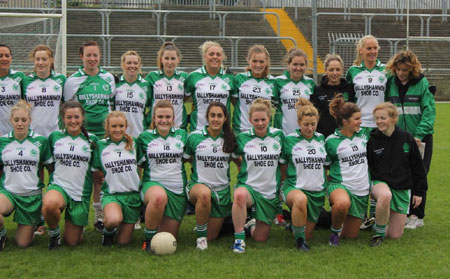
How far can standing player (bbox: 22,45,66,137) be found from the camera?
5.90m

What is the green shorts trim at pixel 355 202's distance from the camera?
5.29m

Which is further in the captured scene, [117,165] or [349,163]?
[349,163]

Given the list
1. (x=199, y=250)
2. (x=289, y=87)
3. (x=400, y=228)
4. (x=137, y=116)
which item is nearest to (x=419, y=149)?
(x=400, y=228)

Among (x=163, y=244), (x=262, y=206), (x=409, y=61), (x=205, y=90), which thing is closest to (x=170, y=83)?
(x=205, y=90)

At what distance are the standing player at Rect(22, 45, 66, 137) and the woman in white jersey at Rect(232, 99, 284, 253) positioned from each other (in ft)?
5.99

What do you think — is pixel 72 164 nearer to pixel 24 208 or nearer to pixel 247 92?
pixel 24 208

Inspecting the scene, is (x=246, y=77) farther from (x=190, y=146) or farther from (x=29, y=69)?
(x=29, y=69)

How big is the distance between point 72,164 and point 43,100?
986 millimetres

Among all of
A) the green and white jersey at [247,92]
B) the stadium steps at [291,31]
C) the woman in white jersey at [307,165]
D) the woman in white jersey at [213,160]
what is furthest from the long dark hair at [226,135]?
the stadium steps at [291,31]

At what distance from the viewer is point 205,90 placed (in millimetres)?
6023

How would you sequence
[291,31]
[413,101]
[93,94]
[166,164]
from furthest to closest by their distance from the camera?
[291,31]
[93,94]
[413,101]
[166,164]

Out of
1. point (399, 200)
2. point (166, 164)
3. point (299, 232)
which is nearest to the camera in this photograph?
point (299, 232)

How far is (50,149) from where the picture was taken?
5.30 meters

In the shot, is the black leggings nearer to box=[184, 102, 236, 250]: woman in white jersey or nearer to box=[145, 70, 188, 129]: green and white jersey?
box=[184, 102, 236, 250]: woman in white jersey
